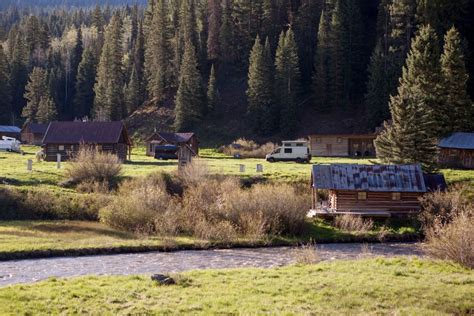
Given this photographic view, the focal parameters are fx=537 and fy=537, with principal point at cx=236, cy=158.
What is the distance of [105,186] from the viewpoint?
131 ft

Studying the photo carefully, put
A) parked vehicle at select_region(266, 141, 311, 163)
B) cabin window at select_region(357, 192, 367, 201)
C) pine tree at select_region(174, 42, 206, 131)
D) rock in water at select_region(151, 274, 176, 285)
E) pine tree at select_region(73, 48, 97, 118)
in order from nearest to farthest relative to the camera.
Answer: rock in water at select_region(151, 274, 176, 285) → cabin window at select_region(357, 192, 367, 201) → parked vehicle at select_region(266, 141, 311, 163) → pine tree at select_region(174, 42, 206, 131) → pine tree at select_region(73, 48, 97, 118)

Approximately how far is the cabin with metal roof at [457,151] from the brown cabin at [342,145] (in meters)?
17.7

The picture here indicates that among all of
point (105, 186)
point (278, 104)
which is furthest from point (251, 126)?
point (105, 186)

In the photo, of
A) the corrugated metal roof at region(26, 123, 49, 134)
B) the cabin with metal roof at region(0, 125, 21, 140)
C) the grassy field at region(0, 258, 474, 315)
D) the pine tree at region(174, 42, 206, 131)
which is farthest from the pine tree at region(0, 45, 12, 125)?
the grassy field at region(0, 258, 474, 315)

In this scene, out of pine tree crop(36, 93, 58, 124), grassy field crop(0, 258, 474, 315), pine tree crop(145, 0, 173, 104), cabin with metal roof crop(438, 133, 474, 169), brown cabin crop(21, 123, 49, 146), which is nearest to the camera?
grassy field crop(0, 258, 474, 315)

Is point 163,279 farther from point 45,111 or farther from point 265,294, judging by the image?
point 45,111

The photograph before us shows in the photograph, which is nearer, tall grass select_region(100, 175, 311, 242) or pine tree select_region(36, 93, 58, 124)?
tall grass select_region(100, 175, 311, 242)

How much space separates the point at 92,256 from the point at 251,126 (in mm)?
54213

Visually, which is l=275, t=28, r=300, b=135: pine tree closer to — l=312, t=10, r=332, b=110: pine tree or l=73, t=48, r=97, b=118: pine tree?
l=312, t=10, r=332, b=110: pine tree

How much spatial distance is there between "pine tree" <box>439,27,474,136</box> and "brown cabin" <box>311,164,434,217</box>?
16.3 metres

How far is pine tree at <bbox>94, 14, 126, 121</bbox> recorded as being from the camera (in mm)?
93562

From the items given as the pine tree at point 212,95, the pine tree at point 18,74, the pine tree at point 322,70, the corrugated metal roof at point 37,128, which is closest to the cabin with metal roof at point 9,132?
the corrugated metal roof at point 37,128

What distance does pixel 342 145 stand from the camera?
6956 cm

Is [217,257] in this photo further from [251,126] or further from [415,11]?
[415,11]
